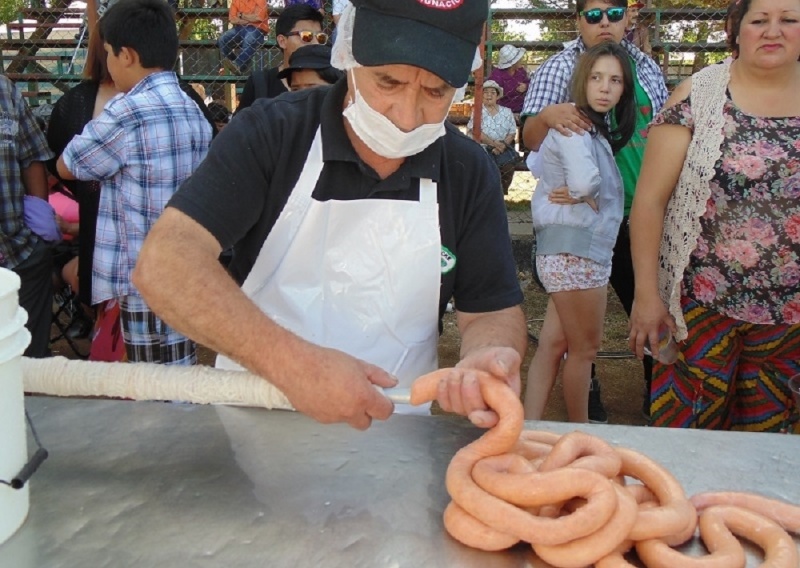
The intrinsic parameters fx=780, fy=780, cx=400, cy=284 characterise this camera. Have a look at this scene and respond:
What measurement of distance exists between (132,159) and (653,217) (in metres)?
2.06

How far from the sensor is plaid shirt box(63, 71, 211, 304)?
3.16 m

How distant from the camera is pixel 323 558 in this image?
4.14 feet

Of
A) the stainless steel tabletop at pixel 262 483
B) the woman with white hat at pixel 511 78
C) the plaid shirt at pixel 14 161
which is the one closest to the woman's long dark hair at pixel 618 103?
the stainless steel tabletop at pixel 262 483

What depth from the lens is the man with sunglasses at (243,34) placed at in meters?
7.17

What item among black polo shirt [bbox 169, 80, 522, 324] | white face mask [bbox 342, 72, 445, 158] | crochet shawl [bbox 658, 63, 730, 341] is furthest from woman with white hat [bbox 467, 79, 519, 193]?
white face mask [bbox 342, 72, 445, 158]

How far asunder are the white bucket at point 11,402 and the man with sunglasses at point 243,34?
6.43m

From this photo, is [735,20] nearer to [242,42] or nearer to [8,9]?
[242,42]

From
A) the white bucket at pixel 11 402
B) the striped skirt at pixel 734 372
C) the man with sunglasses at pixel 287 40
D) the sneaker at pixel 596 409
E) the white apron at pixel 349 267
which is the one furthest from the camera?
the man with sunglasses at pixel 287 40

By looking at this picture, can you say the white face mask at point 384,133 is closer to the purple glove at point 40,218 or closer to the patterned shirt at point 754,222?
the patterned shirt at point 754,222

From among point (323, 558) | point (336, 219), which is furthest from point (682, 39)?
point (323, 558)

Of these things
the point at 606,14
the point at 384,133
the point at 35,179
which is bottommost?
the point at 35,179

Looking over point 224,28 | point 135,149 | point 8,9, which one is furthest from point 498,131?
point 8,9

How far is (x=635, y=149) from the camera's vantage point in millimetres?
3613

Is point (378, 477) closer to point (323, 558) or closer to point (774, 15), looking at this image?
point (323, 558)
